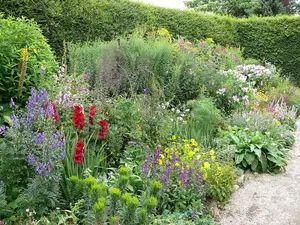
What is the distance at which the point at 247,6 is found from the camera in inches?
810

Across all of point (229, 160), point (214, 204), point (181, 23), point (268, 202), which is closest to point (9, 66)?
point (214, 204)

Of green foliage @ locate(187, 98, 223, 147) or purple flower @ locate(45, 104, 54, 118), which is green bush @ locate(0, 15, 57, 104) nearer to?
purple flower @ locate(45, 104, 54, 118)

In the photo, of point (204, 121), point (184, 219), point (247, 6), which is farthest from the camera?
point (247, 6)

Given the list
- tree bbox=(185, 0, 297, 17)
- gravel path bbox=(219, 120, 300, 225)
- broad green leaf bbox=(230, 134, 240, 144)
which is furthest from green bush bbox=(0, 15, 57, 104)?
tree bbox=(185, 0, 297, 17)

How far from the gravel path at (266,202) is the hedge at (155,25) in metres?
4.88

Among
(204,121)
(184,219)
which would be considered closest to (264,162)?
(204,121)

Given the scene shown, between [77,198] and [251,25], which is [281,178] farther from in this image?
[251,25]

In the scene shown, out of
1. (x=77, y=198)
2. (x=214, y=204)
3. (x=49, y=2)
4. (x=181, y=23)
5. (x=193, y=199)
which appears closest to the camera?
(x=77, y=198)

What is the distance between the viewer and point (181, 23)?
10922 millimetres

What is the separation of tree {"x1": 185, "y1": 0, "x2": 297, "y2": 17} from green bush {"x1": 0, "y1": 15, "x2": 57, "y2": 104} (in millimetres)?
17116

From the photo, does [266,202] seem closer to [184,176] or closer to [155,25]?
[184,176]

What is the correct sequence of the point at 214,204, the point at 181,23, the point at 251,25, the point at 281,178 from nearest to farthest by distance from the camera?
1. the point at 214,204
2. the point at 281,178
3. the point at 181,23
4. the point at 251,25

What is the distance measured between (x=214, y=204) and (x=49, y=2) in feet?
16.3

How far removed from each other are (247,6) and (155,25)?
42.4 feet
